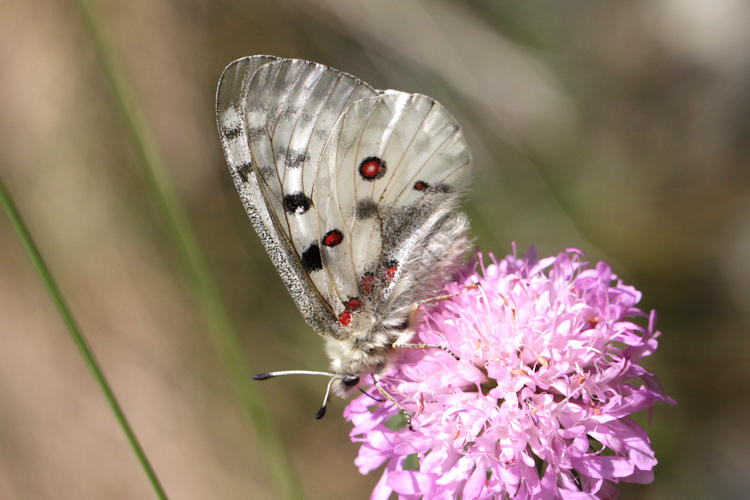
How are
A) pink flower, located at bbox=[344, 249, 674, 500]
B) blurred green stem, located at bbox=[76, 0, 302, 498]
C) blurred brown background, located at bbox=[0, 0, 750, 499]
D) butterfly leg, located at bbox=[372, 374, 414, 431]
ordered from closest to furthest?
pink flower, located at bbox=[344, 249, 674, 500] < butterfly leg, located at bbox=[372, 374, 414, 431] < blurred green stem, located at bbox=[76, 0, 302, 498] < blurred brown background, located at bbox=[0, 0, 750, 499]

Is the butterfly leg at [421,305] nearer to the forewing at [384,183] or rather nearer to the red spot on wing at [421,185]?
the forewing at [384,183]

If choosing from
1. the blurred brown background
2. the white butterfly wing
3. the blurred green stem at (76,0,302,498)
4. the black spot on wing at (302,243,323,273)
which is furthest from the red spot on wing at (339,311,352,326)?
the blurred brown background

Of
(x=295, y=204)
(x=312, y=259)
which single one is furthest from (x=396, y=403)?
(x=295, y=204)

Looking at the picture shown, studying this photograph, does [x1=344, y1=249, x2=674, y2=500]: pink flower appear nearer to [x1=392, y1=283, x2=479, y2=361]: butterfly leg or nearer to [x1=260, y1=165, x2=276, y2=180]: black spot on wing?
[x1=392, y1=283, x2=479, y2=361]: butterfly leg

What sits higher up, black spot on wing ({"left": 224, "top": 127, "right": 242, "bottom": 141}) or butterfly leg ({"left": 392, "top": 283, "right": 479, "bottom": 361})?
black spot on wing ({"left": 224, "top": 127, "right": 242, "bottom": 141})

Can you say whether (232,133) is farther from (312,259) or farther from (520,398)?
(520,398)
